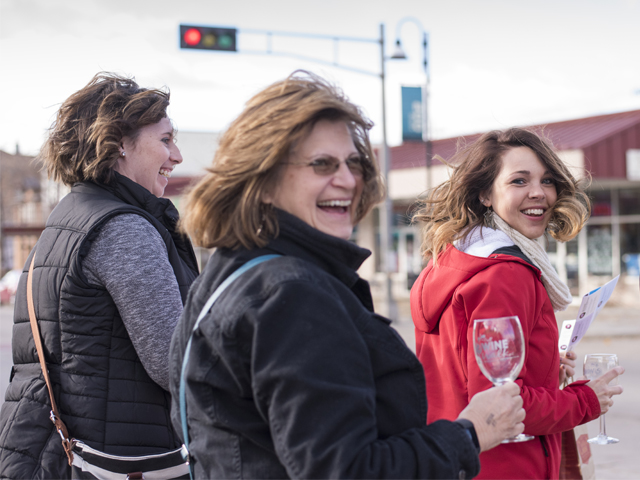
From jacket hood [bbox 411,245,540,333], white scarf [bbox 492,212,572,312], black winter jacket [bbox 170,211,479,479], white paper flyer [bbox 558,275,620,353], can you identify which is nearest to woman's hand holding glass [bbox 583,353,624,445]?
white paper flyer [bbox 558,275,620,353]

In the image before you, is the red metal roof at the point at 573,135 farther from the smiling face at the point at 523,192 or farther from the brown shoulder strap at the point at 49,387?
the brown shoulder strap at the point at 49,387

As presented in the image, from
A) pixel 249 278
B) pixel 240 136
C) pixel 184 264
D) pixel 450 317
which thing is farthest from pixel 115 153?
pixel 450 317

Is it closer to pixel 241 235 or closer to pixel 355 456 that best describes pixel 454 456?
pixel 355 456

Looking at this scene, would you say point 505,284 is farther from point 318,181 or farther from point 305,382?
point 305,382

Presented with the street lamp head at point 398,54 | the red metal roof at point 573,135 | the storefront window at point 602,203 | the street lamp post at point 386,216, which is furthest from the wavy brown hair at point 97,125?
the storefront window at point 602,203

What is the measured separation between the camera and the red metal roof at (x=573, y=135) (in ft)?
53.2

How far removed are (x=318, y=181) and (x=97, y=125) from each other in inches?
46.0

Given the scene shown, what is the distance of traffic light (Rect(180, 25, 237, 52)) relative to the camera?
11578 mm

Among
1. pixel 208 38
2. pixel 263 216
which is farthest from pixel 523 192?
pixel 208 38

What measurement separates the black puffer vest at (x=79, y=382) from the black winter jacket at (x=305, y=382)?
2.07 ft

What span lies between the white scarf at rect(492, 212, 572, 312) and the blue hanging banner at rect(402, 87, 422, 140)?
1243 cm

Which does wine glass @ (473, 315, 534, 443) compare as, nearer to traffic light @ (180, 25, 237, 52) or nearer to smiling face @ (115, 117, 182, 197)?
smiling face @ (115, 117, 182, 197)

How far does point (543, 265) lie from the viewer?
2512 mm

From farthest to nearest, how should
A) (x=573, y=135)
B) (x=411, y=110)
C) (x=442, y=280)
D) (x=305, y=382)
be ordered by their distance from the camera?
(x=573, y=135)
(x=411, y=110)
(x=442, y=280)
(x=305, y=382)
